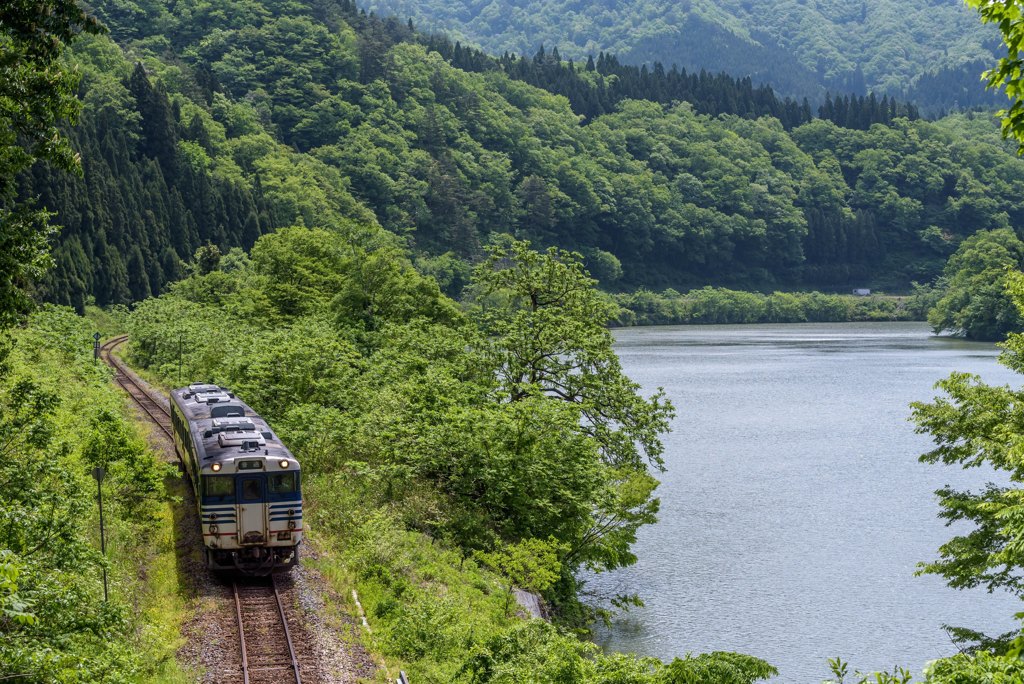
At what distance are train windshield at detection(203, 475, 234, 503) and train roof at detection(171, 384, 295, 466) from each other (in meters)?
0.39

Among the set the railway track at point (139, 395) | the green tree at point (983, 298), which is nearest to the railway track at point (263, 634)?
the railway track at point (139, 395)

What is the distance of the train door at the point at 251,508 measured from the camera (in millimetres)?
24438

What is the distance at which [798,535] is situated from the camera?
44844 mm

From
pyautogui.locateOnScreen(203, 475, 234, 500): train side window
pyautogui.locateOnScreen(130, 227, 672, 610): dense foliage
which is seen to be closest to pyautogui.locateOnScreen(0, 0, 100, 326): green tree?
pyautogui.locateOnScreen(203, 475, 234, 500): train side window

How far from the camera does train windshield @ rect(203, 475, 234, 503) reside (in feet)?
79.8

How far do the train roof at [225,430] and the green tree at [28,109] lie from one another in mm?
5739

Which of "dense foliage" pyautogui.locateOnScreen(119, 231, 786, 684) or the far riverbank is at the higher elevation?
"dense foliage" pyautogui.locateOnScreen(119, 231, 786, 684)

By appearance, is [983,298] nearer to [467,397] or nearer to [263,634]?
[467,397]

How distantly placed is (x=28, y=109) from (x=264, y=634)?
10.6 metres

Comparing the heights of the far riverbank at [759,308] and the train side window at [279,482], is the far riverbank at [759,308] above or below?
below

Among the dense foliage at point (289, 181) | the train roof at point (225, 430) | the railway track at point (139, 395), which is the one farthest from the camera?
the dense foliage at point (289, 181)

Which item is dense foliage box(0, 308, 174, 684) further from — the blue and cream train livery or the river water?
the river water

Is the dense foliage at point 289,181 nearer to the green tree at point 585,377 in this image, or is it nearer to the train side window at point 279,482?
the green tree at point 585,377

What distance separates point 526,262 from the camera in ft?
149
